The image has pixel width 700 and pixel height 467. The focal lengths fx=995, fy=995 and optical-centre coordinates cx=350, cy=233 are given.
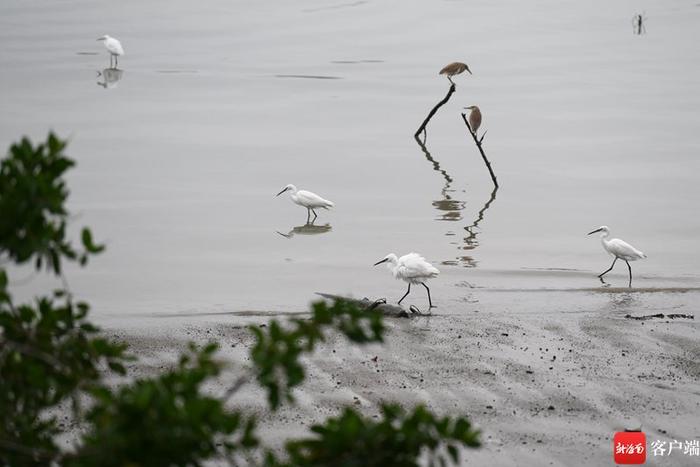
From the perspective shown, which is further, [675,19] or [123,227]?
[675,19]

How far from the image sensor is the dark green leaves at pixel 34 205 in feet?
10.1

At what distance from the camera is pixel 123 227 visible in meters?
12.7

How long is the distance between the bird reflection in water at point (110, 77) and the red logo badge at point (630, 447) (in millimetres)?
19162

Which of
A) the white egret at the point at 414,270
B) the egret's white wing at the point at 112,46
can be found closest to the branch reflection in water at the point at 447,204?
the white egret at the point at 414,270

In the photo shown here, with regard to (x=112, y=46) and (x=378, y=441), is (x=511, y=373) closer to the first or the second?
(x=378, y=441)

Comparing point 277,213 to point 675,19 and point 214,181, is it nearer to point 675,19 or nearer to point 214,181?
point 214,181

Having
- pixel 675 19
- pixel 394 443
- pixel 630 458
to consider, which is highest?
pixel 675 19

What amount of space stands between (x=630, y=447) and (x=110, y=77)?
2079 centimetres

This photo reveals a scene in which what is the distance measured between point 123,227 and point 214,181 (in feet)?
9.45

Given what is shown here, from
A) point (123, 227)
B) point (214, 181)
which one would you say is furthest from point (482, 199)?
point (123, 227)

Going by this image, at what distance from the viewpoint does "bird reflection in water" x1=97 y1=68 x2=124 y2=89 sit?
23.5m

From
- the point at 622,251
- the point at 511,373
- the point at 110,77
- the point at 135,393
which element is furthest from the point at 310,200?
the point at 110,77

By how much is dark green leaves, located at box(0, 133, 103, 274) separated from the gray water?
4.71 metres

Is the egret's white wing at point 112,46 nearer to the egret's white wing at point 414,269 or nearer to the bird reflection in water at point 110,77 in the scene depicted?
the bird reflection in water at point 110,77
